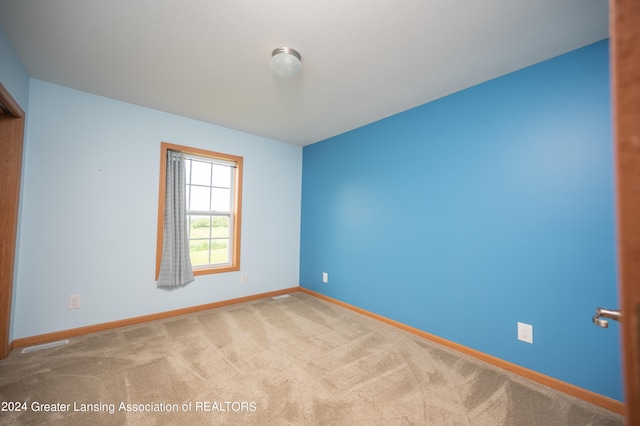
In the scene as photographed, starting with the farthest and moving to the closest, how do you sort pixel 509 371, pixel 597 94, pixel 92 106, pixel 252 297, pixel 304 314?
1. pixel 252 297
2. pixel 304 314
3. pixel 92 106
4. pixel 509 371
5. pixel 597 94

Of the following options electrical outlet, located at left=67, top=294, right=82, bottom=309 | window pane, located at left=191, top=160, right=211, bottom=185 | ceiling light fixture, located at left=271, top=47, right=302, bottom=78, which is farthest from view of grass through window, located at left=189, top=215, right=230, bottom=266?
ceiling light fixture, located at left=271, top=47, right=302, bottom=78

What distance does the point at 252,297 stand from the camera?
144 inches

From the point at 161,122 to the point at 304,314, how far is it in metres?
2.82

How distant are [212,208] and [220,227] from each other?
279 millimetres

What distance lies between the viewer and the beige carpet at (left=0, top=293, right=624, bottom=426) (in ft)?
5.02

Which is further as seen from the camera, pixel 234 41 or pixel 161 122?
pixel 161 122

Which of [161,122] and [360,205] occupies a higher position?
[161,122]

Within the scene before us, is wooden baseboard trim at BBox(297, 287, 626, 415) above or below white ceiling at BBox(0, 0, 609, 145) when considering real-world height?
below

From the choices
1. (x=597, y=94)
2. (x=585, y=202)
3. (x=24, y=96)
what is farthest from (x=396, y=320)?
(x=24, y=96)

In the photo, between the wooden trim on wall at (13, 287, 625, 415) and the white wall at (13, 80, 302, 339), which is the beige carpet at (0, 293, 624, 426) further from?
the white wall at (13, 80, 302, 339)

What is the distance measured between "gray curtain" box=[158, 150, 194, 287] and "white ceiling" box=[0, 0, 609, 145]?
80 cm

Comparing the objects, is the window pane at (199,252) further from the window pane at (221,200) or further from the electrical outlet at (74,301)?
the electrical outlet at (74,301)

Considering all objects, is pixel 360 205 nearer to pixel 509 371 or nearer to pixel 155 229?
pixel 509 371

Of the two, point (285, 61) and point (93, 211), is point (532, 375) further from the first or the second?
point (93, 211)
